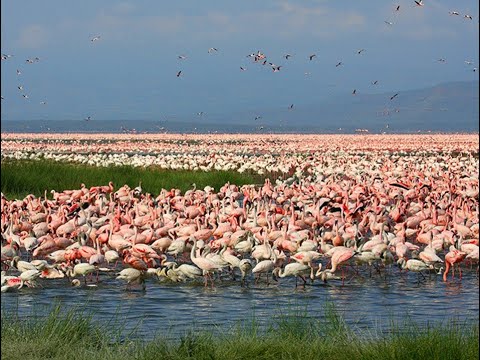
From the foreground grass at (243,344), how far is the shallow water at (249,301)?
1.50 metres

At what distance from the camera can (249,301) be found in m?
12.3

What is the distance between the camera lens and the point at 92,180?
2681 cm

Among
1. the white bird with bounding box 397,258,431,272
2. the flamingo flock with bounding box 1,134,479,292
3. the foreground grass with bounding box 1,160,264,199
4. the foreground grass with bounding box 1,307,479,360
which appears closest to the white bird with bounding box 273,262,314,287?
the flamingo flock with bounding box 1,134,479,292

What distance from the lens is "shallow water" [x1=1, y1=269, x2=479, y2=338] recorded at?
11.1 metres

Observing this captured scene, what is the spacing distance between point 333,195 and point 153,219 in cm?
561

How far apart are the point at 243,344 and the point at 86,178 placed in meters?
19.2

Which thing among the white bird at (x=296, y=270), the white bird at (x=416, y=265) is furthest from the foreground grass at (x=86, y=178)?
the white bird at (x=416, y=265)

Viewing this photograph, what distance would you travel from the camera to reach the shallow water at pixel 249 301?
1113cm

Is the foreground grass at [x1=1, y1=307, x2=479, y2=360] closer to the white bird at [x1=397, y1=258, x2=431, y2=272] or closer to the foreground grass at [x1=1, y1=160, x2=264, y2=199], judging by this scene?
the white bird at [x1=397, y1=258, x2=431, y2=272]

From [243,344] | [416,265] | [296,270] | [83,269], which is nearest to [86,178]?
[83,269]

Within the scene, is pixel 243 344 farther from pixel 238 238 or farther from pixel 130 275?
pixel 238 238

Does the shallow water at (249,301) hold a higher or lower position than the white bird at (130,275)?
lower

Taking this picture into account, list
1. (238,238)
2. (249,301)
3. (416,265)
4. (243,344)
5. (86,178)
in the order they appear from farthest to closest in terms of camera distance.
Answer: (86,178), (238,238), (416,265), (249,301), (243,344)

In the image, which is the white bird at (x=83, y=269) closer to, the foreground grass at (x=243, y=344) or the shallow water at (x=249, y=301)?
the shallow water at (x=249, y=301)
